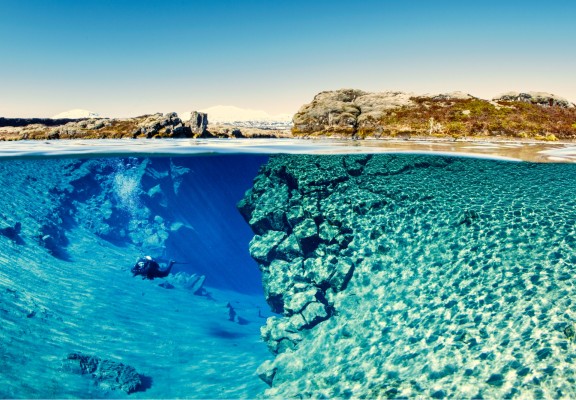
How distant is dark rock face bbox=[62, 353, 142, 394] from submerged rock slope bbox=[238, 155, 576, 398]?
3.62 meters

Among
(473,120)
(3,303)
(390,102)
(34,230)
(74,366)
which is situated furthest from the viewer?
(390,102)

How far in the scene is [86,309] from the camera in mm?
14133

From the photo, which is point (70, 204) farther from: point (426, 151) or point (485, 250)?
point (485, 250)

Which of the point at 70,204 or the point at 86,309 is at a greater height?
the point at 70,204

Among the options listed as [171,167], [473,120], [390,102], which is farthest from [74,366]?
[390,102]

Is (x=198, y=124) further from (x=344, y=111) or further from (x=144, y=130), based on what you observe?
(x=344, y=111)

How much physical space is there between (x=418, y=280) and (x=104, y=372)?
341 inches

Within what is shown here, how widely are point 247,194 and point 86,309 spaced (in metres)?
8.26

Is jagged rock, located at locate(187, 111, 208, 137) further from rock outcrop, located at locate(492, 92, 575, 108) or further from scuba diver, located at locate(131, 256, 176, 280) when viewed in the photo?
rock outcrop, located at locate(492, 92, 575, 108)

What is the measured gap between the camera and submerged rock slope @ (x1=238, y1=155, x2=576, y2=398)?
5.78 m

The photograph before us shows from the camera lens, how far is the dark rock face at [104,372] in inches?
353

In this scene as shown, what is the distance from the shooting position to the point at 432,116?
129 ft

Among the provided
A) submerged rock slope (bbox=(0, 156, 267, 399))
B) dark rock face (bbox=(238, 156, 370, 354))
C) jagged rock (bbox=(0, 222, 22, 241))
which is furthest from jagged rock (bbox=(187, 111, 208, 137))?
dark rock face (bbox=(238, 156, 370, 354))

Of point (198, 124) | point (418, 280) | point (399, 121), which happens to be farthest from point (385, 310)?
point (198, 124)
